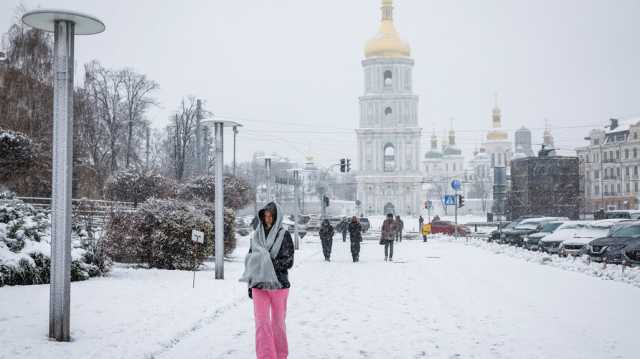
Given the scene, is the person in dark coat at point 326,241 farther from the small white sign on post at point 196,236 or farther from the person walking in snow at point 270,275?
the person walking in snow at point 270,275

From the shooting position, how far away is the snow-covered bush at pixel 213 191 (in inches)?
1336

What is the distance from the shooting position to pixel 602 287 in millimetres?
15141

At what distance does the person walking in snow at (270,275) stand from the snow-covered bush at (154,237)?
32.1ft

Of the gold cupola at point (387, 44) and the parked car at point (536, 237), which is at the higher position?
the gold cupola at point (387, 44)

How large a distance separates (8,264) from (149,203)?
5.54 m

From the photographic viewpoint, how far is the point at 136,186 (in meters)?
31.6

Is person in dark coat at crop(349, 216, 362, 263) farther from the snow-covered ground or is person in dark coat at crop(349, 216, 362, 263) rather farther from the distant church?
the distant church

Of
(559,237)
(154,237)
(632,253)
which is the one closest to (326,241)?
(154,237)

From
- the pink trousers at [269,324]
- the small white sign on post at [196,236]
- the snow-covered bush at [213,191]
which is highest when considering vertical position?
the snow-covered bush at [213,191]

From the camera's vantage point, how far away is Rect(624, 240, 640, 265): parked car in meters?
19.6

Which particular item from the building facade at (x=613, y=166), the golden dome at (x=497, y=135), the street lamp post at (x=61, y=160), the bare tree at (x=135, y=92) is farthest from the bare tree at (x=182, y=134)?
the golden dome at (x=497, y=135)

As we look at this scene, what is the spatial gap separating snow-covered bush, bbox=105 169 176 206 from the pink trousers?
2459 cm

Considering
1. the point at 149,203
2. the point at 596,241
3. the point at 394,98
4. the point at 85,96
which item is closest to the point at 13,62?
the point at 85,96

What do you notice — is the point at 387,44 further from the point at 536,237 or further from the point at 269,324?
the point at 269,324
